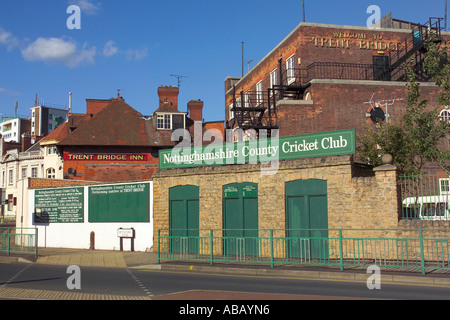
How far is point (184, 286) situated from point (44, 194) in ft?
58.1

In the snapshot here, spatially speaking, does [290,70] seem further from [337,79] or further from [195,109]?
[195,109]

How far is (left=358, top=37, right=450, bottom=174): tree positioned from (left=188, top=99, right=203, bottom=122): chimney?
2206 centimetres

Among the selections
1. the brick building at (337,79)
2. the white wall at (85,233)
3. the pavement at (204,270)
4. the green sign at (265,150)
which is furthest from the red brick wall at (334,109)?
the pavement at (204,270)

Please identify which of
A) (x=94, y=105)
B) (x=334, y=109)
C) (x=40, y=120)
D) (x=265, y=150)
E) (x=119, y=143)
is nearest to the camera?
(x=265, y=150)

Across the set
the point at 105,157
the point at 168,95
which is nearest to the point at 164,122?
the point at 168,95

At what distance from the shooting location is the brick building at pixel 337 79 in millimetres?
26516

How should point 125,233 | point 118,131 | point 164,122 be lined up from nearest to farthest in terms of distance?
point 125,233, point 118,131, point 164,122

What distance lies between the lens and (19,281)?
12.9 meters

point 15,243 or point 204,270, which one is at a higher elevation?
point 15,243

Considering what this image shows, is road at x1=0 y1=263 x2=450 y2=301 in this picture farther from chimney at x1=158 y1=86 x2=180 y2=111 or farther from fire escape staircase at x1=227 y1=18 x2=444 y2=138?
chimney at x1=158 y1=86 x2=180 y2=111

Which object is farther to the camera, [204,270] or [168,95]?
[168,95]

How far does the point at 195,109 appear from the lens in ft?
151

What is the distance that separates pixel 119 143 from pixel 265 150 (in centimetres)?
2251
